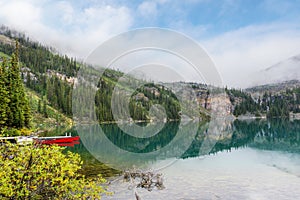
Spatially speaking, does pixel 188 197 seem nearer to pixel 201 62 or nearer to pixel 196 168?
pixel 201 62

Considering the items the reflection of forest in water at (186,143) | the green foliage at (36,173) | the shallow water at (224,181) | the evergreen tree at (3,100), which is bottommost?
the shallow water at (224,181)

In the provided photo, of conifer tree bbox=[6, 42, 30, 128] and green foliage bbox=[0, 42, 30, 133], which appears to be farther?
conifer tree bbox=[6, 42, 30, 128]

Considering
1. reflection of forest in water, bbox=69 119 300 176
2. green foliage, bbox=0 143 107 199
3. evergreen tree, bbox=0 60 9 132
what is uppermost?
evergreen tree, bbox=0 60 9 132

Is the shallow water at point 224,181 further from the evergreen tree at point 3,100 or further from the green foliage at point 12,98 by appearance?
the green foliage at point 12,98

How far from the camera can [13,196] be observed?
9.69m

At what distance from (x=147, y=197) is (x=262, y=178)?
13953 millimetres

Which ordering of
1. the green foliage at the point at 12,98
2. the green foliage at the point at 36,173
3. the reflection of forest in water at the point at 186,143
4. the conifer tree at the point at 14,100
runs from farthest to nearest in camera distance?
the conifer tree at the point at 14,100
the green foliage at the point at 12,98
the reflection of forest in water at the point at 186,143
the green foliage at the point at 36,173

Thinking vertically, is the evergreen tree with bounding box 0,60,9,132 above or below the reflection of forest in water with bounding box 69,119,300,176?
above

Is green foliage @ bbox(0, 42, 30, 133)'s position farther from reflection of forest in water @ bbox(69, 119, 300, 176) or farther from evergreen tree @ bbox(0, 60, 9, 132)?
reflection of forest in water @ bbox(69, 119, 300, 176)

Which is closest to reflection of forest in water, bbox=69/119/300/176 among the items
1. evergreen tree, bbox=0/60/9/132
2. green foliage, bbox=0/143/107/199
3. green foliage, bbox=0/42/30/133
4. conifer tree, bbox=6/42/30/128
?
conifer tree, bbox=6/42/30/128

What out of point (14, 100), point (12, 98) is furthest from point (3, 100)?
point (14, 100)

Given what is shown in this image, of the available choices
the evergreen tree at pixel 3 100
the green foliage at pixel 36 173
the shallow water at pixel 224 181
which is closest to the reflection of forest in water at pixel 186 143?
the shallow water at pixel 224 181

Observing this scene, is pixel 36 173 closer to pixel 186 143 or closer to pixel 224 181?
pixel 224 181

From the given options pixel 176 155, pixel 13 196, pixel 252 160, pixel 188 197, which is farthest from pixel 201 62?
pixel 252 160
